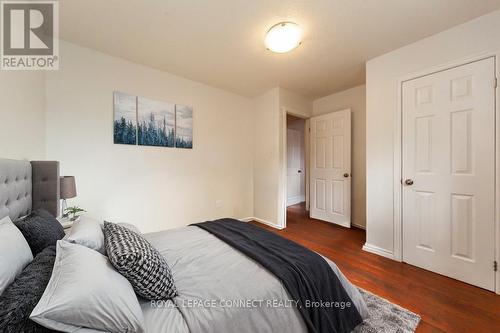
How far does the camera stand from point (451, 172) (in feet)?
6.38

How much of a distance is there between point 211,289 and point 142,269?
35 centimetres

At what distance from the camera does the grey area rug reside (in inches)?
51.5

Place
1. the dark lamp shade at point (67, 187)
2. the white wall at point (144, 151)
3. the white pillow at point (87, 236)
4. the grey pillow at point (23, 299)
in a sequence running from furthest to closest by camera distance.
A: the white wall at point (144, 151) < the dark lamp shade at point (67, 187) < the white pillow at point (87, 236) < the grey pillow at point (23, 299)

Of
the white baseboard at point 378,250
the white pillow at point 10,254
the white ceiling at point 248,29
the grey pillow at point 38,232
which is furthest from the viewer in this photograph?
the white baseboard at point 378,250

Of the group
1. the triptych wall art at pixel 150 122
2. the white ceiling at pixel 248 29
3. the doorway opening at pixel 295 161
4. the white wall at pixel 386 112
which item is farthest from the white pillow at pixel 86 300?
the doorway opening at pixel 295 161

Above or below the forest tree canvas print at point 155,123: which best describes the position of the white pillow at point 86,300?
below

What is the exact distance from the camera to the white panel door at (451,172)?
1.77 meters

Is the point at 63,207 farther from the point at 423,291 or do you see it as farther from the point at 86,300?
the point at 423,291

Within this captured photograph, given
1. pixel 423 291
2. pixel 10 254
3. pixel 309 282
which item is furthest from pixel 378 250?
pixel 10 254

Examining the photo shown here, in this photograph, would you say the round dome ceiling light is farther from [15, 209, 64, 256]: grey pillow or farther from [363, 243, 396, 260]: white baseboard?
[363, 243, 396, 260]: white baseboard

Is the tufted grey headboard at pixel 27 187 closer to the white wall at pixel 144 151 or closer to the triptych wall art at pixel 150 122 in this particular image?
the white wall at pixel 144 151

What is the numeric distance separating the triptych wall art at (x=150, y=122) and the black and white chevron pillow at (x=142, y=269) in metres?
2.01

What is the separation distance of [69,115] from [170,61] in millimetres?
1348

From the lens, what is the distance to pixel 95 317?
0.65m
